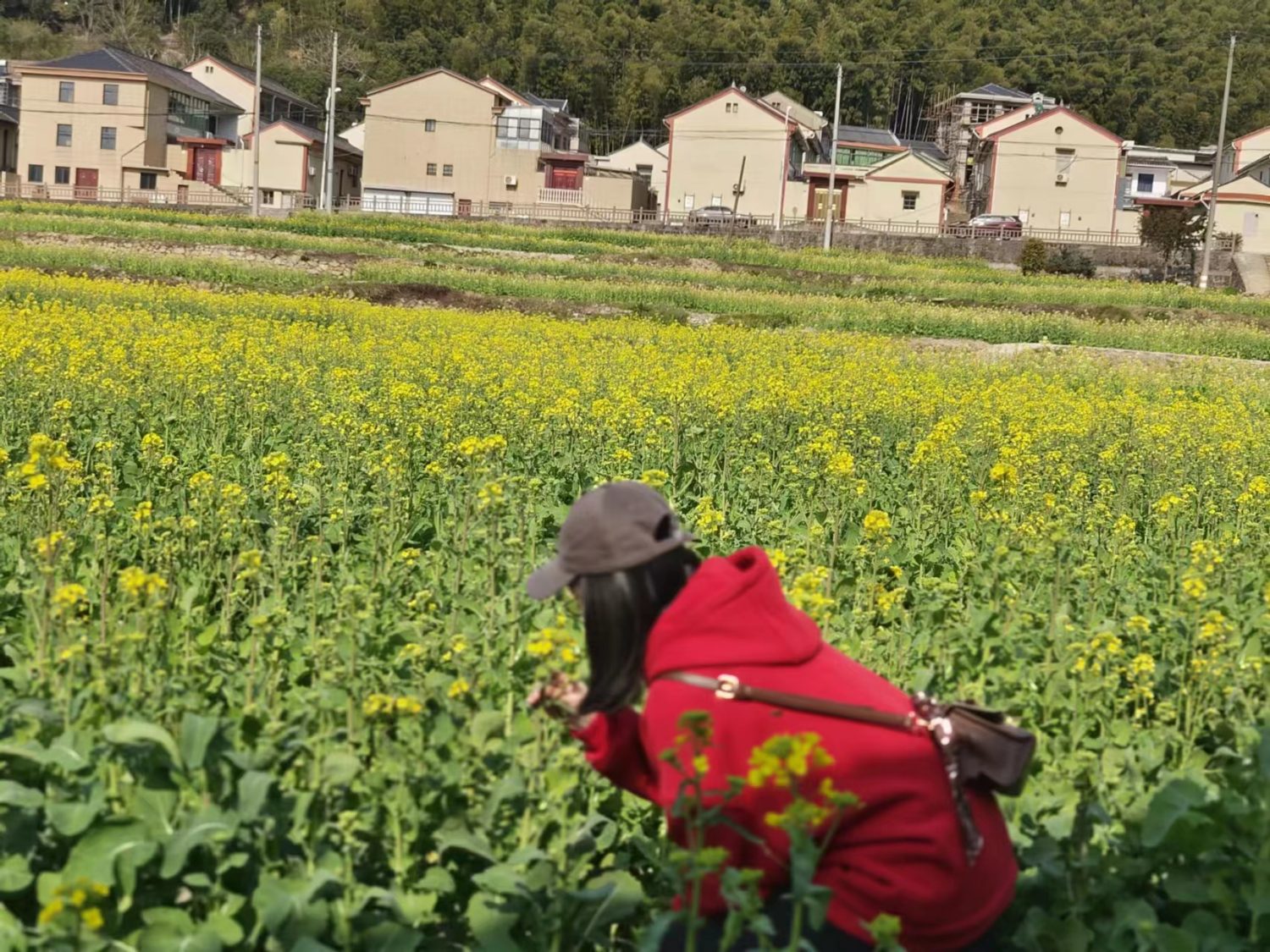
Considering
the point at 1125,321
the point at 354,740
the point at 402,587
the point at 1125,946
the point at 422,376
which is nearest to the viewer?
the point at 1125,946

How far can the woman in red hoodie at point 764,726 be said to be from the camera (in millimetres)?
2914

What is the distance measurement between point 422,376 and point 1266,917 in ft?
33.7

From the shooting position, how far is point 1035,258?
47.7m

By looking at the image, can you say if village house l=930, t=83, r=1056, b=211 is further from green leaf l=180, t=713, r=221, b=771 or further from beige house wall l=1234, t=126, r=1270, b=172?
green leaf l=180, t=713, r=221, b=771

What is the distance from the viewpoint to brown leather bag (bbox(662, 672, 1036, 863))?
2.93 metres

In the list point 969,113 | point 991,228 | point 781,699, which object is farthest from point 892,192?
point 781,699

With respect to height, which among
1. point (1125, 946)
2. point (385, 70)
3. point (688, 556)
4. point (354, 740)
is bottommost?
point (1125, 946)

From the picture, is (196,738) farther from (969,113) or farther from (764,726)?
(969,113)

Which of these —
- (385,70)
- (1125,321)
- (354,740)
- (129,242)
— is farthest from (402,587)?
(385,70)

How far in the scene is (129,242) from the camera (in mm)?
36000

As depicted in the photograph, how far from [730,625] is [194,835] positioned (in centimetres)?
119

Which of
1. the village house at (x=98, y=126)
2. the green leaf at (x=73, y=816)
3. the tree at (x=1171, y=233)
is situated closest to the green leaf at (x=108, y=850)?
the green leaf at (x=73, y=816)

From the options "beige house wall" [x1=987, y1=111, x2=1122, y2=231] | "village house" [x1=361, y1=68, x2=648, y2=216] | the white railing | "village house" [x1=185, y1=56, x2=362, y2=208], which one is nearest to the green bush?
"beige house wall" [x1=987, y1=111, x2=1122, y2=231]

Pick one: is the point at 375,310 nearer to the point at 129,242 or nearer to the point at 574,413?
the point at 574,413
